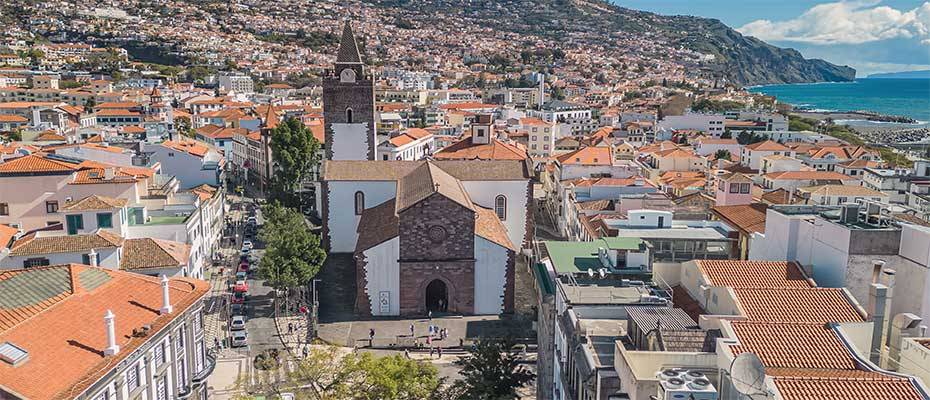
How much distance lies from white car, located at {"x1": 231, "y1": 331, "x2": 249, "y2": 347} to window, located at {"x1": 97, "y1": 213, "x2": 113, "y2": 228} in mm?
7420

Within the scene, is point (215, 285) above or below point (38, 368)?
below

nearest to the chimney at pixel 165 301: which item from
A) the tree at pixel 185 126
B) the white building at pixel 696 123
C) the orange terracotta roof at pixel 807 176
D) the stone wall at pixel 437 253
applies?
the stone wall at pixel 437 253

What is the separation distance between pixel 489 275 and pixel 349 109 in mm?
20343

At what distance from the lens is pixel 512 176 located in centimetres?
4462

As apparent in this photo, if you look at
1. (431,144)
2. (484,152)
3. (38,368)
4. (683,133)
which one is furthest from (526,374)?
(683,133)

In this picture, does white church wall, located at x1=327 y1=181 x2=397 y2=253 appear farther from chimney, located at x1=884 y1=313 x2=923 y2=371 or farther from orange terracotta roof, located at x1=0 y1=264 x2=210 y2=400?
chimney, located at x1=884 y1=313 x2=923 y2=371

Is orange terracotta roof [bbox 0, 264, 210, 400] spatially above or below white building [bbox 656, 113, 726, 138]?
below

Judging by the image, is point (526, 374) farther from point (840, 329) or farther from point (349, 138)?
point (349, 138)

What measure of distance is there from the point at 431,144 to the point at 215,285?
4124 cm

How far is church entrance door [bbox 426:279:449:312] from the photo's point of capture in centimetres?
3678

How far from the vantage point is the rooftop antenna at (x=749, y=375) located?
11727 millimetres

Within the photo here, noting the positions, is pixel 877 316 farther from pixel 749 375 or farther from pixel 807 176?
pixel 807 176

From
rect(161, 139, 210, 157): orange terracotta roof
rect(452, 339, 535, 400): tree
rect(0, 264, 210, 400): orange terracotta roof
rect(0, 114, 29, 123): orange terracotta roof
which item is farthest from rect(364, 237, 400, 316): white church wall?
rect(0, 114, 29, 123): orange terracotta roof

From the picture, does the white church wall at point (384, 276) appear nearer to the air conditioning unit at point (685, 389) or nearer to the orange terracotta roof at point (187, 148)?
the orange terracotta roof at point (187, 148)
